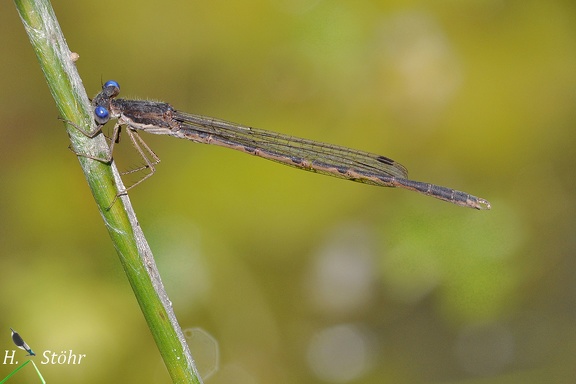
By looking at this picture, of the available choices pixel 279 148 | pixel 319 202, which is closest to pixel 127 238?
pixel 279 148

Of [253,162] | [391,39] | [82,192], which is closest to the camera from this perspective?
[82,192]

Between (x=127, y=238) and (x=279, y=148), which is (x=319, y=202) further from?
(x=127, y=238)

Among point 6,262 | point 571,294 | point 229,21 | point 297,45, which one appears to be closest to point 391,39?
point 297,45

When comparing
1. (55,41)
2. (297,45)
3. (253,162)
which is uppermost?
(297,45)

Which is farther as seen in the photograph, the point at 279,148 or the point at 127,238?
the point at 279,148

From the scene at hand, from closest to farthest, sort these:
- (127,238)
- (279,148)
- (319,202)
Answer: (127,238) < (279,148) < (319,202)

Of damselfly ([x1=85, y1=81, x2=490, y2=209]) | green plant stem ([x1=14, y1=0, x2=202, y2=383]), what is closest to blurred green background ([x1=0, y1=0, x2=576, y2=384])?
damselfly ([x1=85, y1=81, x2=490, y2=209])

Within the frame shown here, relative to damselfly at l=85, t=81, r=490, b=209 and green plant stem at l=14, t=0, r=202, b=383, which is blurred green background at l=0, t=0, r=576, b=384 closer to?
damselfly at l=85, t=81, r=490, b=209

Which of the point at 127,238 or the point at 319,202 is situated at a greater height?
the point at 319,202

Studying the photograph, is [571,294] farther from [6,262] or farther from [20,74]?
[20,74]
